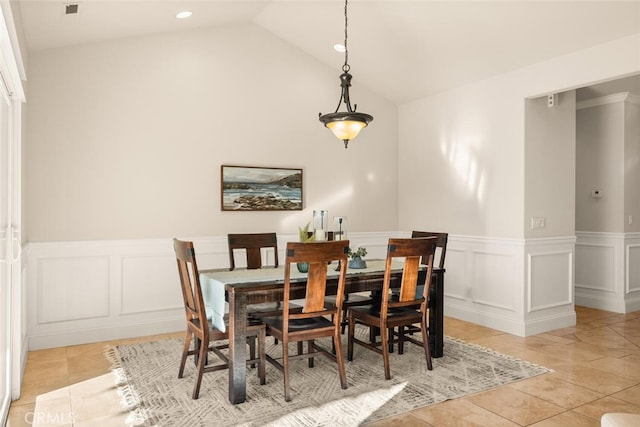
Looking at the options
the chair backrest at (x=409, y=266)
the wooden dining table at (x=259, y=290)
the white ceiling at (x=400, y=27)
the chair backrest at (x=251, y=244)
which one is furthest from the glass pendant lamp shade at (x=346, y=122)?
the white ceiling at (x=400, y=27)

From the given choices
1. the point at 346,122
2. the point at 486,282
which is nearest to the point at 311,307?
the point at 346,122

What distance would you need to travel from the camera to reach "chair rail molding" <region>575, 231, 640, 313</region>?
227 inches

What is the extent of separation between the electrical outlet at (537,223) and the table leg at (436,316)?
1402 mm

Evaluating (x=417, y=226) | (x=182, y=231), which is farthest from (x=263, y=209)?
(x=417, y=226)

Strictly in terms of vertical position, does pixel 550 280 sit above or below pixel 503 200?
below

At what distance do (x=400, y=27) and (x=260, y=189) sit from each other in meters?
2.20

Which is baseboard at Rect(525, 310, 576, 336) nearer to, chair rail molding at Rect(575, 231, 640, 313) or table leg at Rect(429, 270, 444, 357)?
chair rail molding at Rect(575, 231, 640, 313)

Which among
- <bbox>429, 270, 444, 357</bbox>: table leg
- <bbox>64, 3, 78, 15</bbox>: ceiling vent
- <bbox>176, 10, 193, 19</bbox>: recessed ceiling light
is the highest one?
<bbox>176, 10, 193, 19</bbox>: recessed ceiling light

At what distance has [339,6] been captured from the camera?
4.59m

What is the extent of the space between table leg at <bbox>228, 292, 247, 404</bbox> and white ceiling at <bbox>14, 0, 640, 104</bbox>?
2.44 meters

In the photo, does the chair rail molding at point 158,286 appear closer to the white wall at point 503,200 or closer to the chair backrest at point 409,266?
the white wall at point 503,200

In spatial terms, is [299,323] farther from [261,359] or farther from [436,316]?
[436,316]

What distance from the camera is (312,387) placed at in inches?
129

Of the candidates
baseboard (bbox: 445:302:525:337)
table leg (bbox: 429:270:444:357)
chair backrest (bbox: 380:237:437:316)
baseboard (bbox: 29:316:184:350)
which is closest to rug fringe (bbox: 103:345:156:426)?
baseboard (bbox: 29:316:184:350)
